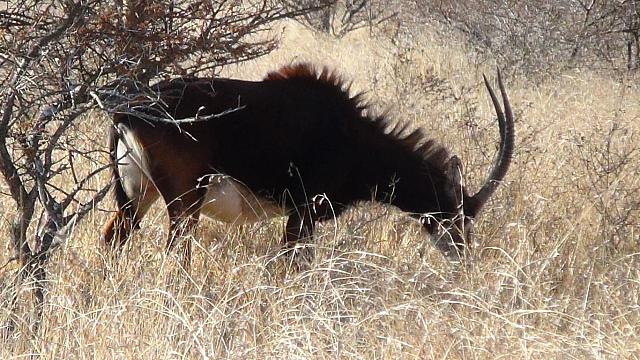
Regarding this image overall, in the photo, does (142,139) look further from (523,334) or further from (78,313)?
(523,334)

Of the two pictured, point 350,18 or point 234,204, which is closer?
point 234,204

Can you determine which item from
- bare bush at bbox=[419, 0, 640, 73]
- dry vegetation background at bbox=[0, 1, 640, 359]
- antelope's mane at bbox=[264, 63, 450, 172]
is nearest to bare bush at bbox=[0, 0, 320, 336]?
dry vegetation background at bbox=[0, 1, 640, 359]

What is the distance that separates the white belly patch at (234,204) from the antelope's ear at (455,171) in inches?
39.2

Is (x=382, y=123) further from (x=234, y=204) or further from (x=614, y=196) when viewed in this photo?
(x=614, y=196)

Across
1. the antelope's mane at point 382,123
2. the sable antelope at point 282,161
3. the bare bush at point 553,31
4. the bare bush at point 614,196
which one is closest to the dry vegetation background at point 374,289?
the bare bush at point 614,196

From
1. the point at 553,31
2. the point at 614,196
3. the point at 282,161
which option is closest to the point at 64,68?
the point at 282,161

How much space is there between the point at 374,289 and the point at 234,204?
4.65ft

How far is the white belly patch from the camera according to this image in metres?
5.72

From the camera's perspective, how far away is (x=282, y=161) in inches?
232

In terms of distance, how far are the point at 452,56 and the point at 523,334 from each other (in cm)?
976

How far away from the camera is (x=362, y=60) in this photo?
520 inches

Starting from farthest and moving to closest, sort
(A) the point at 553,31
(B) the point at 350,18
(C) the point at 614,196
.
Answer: (B) the point at 350,18, (A) the point at 553,31, (C) the point at 614,196

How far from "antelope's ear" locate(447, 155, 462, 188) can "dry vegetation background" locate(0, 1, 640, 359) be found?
0.34m

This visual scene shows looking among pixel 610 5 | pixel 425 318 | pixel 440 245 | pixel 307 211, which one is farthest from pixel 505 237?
pixel 610 5
